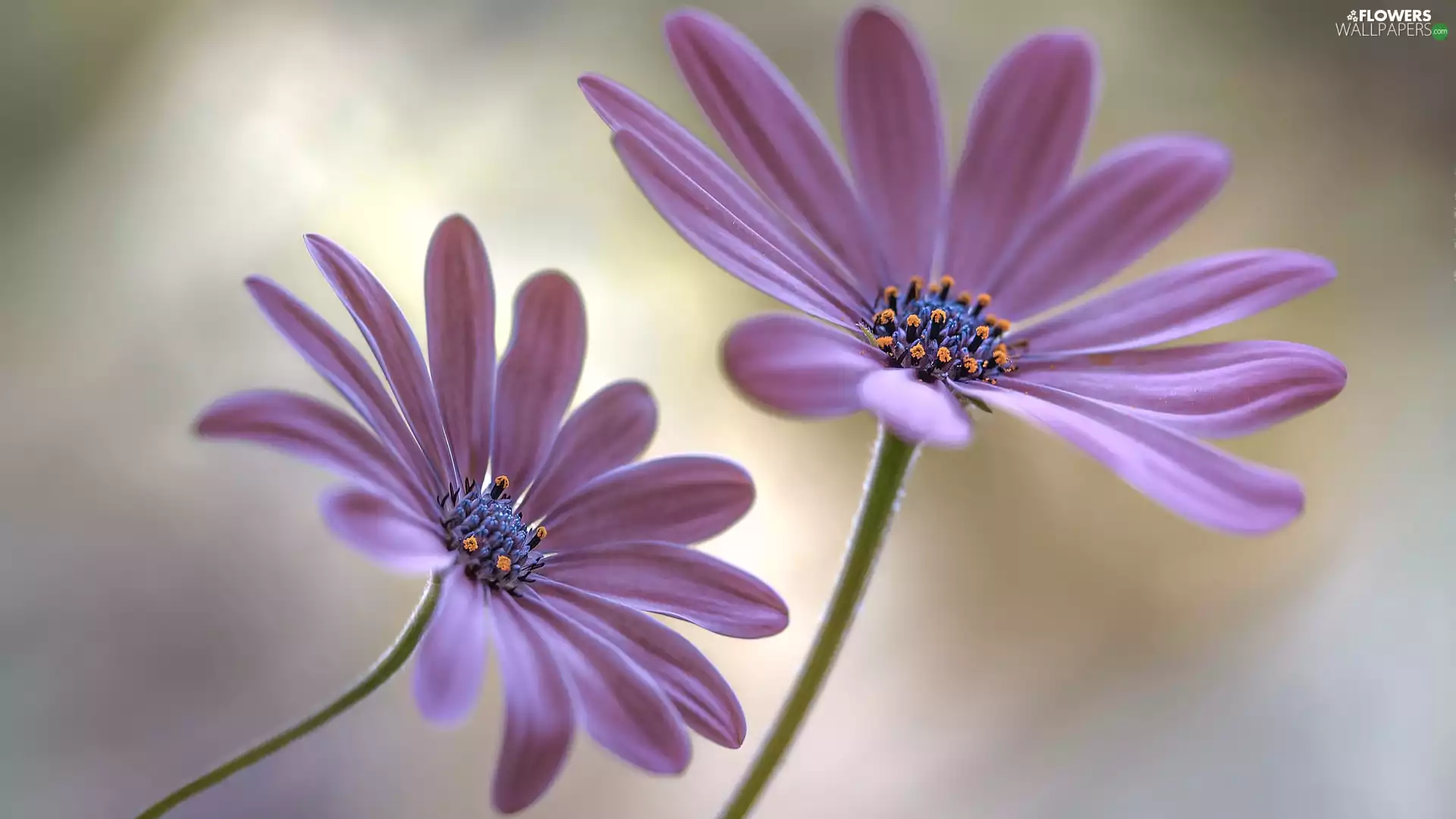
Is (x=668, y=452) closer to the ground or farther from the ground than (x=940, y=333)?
closer to the ground

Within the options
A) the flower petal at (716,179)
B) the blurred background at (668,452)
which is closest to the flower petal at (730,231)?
the flower petal at (716,179)

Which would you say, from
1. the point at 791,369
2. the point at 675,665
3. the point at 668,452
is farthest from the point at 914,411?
the point at 668,452

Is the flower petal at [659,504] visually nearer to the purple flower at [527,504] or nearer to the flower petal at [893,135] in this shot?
the purple flower at [527,504]

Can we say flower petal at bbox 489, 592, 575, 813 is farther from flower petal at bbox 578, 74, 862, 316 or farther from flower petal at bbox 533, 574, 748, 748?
flower petal at bbox 578, 74, 862, 316

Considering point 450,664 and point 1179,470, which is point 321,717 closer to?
point 450,664

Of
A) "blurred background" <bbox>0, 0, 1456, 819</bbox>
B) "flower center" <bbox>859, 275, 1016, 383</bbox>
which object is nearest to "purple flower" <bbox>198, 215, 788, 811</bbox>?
"flower center" <bbox>859, 275, 1016, 383</bbox>

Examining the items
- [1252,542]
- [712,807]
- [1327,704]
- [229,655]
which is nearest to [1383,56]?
[1252,542]
